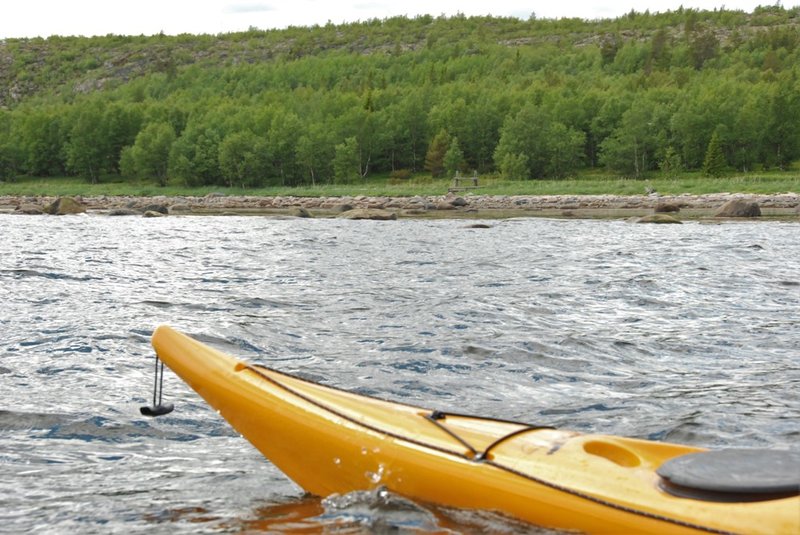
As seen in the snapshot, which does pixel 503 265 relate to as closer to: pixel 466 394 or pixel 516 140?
pixel 466 394

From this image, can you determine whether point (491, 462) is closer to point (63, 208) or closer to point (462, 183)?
point (63, 208)

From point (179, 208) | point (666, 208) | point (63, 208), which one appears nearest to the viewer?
point (666, 208)

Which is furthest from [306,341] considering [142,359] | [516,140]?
[516,140]

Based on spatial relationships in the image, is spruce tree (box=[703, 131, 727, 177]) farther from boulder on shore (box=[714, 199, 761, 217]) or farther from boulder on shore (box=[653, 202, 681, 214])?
boulder on shore (box=[714, 199, 761, 217])

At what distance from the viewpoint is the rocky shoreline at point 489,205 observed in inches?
1772

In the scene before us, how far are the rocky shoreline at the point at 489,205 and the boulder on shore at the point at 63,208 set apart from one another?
0.44m

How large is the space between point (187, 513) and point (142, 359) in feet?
14.5

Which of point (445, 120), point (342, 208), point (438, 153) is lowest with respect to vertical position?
point (342, 208)

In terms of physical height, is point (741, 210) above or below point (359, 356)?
above

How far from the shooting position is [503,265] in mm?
18734

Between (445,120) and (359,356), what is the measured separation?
76722 mm

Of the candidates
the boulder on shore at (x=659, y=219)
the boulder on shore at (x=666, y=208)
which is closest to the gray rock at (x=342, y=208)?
the boulder on shore at (x=666, y=208)

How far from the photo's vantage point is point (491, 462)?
442 centimetres

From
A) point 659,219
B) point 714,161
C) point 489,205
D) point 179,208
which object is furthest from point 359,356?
point 714,161
